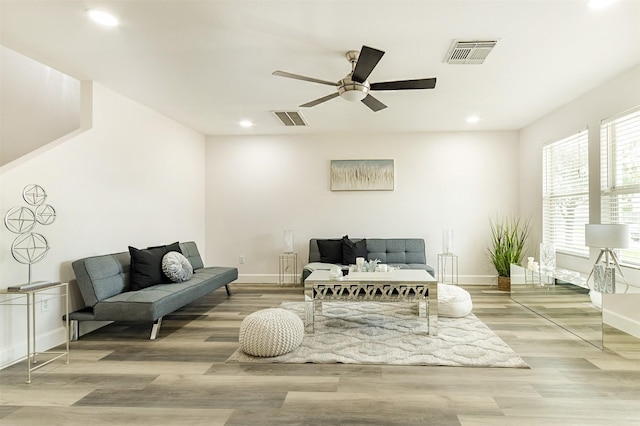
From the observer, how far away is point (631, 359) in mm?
2898

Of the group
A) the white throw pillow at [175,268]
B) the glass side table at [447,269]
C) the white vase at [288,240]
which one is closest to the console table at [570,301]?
the glass side table at [447,269]

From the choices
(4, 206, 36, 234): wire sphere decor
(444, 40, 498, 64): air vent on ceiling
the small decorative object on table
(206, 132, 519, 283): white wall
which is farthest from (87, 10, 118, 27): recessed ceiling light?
the small decorative object on table

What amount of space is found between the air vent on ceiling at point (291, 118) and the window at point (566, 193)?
3647mm

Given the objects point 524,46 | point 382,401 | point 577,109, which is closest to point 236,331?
point 382,401

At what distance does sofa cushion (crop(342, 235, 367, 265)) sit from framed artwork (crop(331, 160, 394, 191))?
3.46 feet

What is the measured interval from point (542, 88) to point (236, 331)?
14.4ft

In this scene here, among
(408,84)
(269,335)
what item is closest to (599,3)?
(408,84)

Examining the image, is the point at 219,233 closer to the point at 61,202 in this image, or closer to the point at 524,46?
the point at 61,202

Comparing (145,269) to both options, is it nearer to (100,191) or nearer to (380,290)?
(100,191)

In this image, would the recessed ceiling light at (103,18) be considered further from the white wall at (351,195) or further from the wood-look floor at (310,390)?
the white wall at (351,195)

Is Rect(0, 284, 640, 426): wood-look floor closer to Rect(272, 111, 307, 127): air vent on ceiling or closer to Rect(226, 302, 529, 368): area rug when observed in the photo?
Rect(226, 302, 529, 368): area rug

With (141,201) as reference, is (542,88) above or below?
above

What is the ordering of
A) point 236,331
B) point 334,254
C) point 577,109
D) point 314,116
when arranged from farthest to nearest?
1. point 334,254
2. point 314,116
3. point 577,109
4. point 236,331

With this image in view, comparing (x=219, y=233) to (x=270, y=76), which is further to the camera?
(x=219, y=233)
